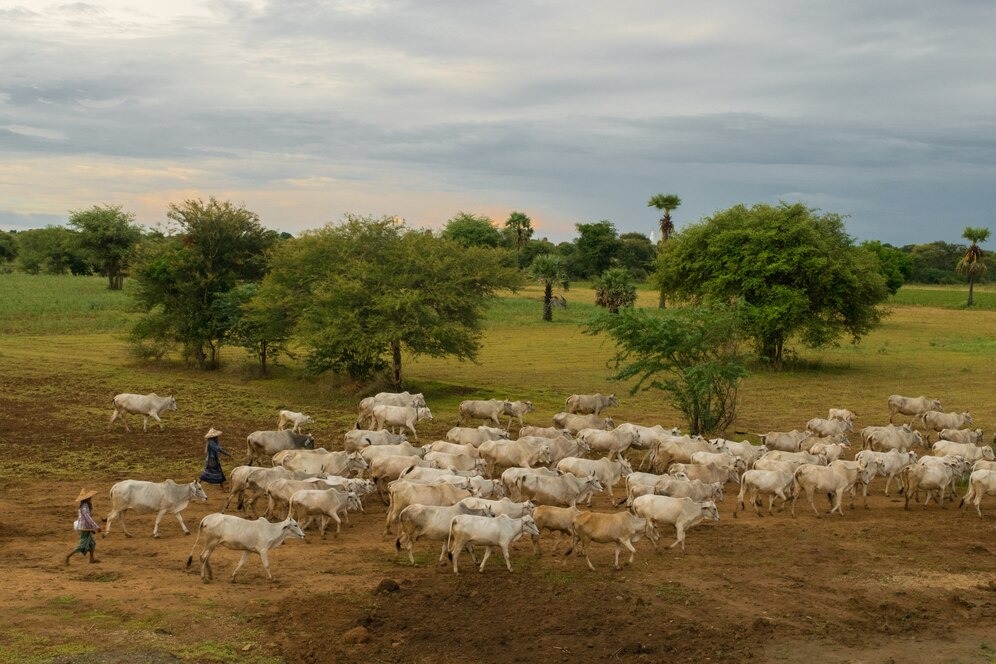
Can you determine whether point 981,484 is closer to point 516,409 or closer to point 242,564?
point 516,409

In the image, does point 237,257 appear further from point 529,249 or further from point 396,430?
point 529,249

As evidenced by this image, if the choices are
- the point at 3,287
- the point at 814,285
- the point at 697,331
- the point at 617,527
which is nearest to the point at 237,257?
the point at 697,331

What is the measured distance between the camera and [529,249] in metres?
108

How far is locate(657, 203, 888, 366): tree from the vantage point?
42250 mm

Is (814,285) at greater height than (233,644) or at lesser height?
greater

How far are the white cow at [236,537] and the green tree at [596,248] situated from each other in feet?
292

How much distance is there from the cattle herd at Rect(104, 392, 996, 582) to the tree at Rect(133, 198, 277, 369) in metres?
13.0

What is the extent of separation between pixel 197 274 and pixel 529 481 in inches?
1015

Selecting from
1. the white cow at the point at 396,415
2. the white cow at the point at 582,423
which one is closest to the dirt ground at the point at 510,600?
the white cow at the point at 582,423

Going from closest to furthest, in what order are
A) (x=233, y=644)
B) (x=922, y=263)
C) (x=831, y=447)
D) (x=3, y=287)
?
(x=233, y=644)
(x=831, y=447)
(x=3, y=287)
(x=922, y=263)

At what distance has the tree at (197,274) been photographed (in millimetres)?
39156

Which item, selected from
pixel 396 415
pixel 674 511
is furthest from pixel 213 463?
pixel 674 511

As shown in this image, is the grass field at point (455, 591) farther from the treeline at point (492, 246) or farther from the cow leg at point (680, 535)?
the treeline at point (492, 246)

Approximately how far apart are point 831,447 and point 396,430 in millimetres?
11527
